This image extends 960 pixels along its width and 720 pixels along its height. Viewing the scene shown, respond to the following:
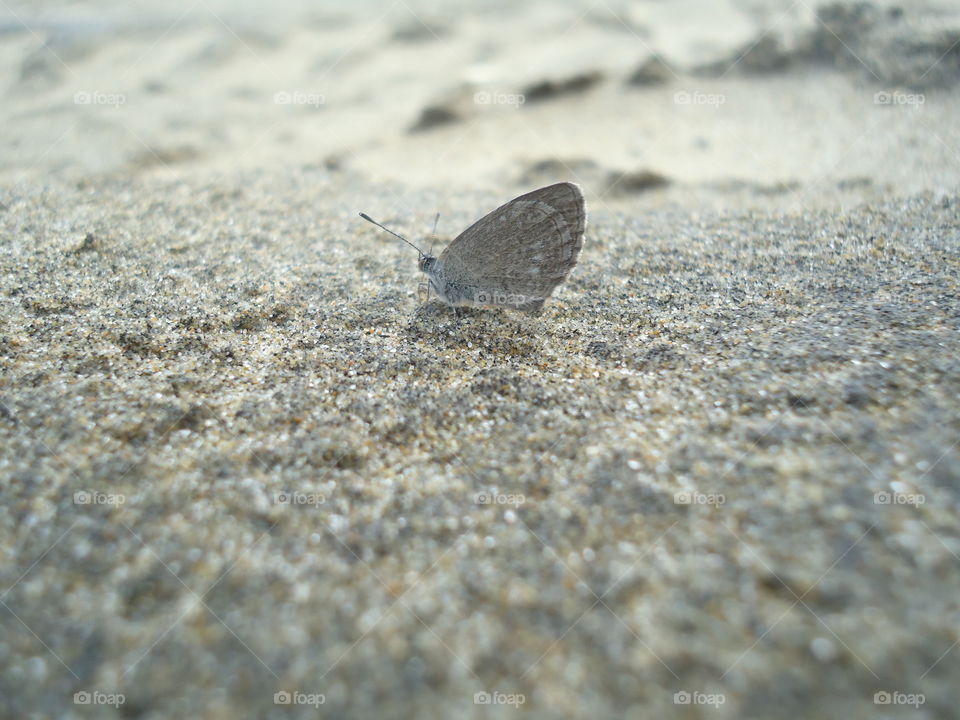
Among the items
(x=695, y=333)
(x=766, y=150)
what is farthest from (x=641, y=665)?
(x=766, y=150)

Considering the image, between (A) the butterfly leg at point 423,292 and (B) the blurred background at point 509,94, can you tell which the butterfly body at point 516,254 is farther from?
(B) the blurred background at point 509,94

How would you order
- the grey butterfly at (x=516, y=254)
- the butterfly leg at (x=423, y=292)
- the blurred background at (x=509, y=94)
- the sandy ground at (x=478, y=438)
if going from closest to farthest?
the sandy ground at (x=478, y=438)
the grey butterfly at (x=516, y=254)
the butterfly leg at (x=423, y=292)
the blurred background at (x=509, y=94)

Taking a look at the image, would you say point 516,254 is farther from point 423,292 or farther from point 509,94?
point 509,94

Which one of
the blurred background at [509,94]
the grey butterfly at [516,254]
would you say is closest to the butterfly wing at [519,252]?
the grey butterfly at [516,254]

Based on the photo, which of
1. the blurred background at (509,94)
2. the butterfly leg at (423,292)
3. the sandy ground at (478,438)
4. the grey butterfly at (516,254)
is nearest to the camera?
the sandy ground at (478,438)

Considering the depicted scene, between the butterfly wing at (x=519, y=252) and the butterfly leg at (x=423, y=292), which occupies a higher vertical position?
the butterfly wing at (x=519, y=252)

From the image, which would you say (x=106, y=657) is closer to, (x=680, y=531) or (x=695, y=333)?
(x=680, y=531)

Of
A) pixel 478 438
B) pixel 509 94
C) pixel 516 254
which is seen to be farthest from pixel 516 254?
pixel 509 94
